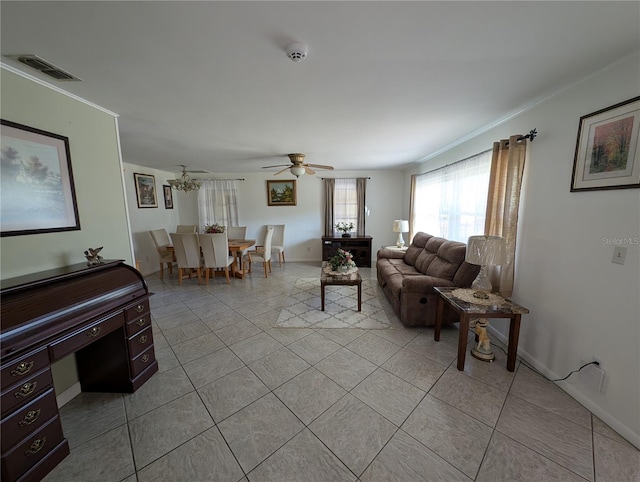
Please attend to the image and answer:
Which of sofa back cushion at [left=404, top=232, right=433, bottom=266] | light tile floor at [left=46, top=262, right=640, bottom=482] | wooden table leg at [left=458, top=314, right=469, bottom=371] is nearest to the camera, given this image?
light tile floor at [left=46, top=262, right=640, bottom=482]

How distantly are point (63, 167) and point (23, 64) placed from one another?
62cm

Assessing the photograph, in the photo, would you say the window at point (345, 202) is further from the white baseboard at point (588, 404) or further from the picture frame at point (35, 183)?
the picture frame at point (35, 183)

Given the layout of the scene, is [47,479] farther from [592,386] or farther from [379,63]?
[592,386]

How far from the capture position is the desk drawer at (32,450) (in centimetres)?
111

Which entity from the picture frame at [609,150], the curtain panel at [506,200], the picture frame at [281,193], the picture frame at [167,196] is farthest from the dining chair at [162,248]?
the picture frame at [609,150]

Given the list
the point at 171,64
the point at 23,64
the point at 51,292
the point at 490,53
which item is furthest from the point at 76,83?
the point at 490,53

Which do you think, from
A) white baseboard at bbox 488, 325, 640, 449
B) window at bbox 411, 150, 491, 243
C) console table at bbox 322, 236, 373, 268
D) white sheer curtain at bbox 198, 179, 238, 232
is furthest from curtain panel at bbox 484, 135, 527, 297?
white sheer curtain at bbox 198, 179, 238, 232

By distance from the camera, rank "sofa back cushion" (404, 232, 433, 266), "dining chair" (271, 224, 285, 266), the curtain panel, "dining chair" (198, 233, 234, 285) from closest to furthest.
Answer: the curtain panel
"sofa back cushion" (404, 232, 433, 266)
"dining chair" (198, 233, 234, 285)
"dining chair" (271, 224, 285, 266)

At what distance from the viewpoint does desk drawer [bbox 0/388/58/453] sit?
43.5 inches

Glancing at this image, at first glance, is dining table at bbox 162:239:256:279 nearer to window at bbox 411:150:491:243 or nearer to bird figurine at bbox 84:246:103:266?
bird figurine at bbox 84:246:103:266

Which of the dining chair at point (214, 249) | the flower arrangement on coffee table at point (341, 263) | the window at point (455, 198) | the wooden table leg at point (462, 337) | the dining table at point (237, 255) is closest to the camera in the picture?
the wooden table leg at point (462, 337)

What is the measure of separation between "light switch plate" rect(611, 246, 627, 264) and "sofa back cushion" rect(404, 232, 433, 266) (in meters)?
2.32

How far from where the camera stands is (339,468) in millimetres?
1279

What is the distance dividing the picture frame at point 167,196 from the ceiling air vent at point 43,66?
14.3ft
